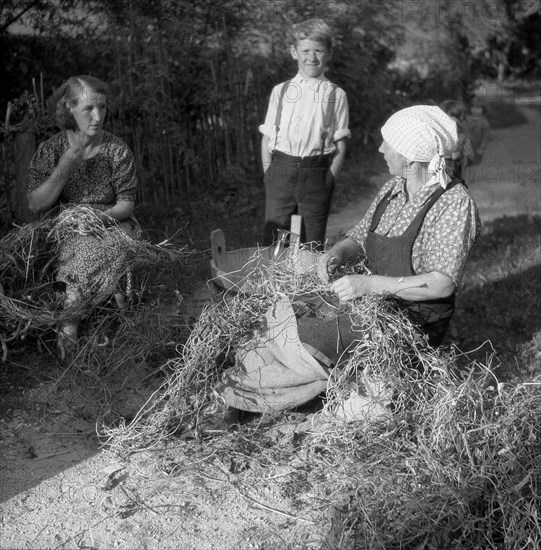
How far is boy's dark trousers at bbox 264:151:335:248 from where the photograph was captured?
489cm

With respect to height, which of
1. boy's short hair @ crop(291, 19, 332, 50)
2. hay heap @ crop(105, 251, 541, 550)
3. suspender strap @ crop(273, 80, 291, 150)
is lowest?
hay heap @ crop(105, 251, 541, 550)

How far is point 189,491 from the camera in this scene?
317 cm

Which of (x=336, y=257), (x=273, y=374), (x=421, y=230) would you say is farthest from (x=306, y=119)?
(x=273, y=374)

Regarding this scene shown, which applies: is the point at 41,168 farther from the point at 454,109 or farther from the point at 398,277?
the point at 454,109

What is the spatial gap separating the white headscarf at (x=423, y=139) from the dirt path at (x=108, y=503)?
1.43 meters

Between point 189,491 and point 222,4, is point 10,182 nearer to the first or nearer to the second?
point 189,491

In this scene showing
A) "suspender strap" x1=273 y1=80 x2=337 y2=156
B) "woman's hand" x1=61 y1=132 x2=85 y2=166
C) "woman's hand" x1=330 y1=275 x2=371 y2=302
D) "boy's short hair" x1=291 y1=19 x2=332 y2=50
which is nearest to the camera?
"woman's hand" x1=330 y1=275 x2=371 y2=302

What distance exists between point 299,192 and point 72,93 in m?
1.42

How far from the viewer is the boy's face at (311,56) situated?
4820 millimetres

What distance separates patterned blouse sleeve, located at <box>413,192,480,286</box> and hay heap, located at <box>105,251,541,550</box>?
0.28 metres

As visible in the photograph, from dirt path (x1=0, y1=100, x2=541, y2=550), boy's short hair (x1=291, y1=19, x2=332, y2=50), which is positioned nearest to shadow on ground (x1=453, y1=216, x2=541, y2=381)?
dirt path (x1=0, y1=100, x2=541, y2=550)

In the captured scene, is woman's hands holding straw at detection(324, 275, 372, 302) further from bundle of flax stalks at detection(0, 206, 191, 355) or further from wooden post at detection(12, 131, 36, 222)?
wooden post at detection(12, 131, 36, 222)

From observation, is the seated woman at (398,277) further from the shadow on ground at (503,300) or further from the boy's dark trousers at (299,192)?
the boy's dark trousers at (299,192)

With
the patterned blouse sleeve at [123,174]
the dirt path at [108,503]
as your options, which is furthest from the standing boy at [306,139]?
the dirt path at [108,503]
